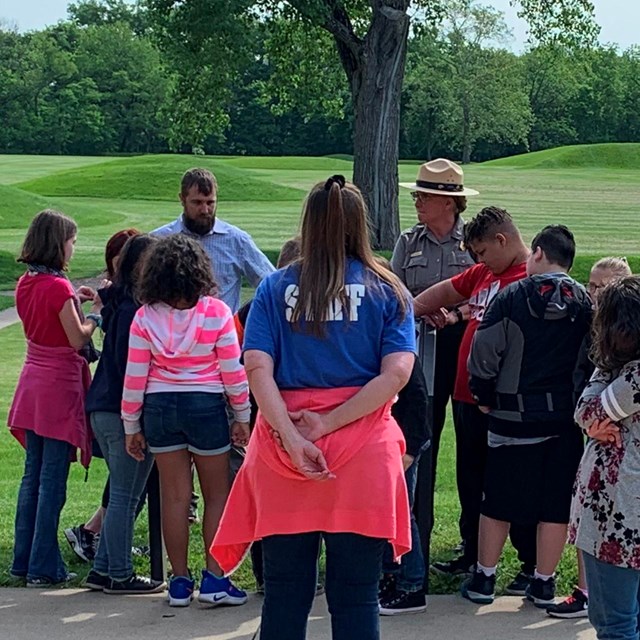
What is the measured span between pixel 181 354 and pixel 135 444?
48cm

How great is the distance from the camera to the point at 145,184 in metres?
45.0

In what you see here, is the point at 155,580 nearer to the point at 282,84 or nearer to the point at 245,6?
the point at 245,6

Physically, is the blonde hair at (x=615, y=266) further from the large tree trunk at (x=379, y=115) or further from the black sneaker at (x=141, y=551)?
the large tree trunk at (x=379, y=115)

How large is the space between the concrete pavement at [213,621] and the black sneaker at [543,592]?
39mm

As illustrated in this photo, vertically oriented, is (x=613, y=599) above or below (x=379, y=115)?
below

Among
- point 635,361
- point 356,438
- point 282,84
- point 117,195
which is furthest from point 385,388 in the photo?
point 117,195

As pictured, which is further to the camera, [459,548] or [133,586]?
[459,548]

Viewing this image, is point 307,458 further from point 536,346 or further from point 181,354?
point 536,346

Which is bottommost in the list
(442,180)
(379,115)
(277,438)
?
(277,438)

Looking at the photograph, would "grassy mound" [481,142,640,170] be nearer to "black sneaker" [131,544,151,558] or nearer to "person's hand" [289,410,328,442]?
"black sneaker" [131,544,151,558]

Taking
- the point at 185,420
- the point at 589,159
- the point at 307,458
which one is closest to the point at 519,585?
the point at 185,420

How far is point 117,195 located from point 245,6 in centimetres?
2380

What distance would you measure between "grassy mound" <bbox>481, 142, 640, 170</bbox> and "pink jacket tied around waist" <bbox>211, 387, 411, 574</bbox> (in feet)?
214

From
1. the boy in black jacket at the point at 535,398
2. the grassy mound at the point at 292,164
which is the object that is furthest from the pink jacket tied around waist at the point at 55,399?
the grassy mound at the point at 292,164
